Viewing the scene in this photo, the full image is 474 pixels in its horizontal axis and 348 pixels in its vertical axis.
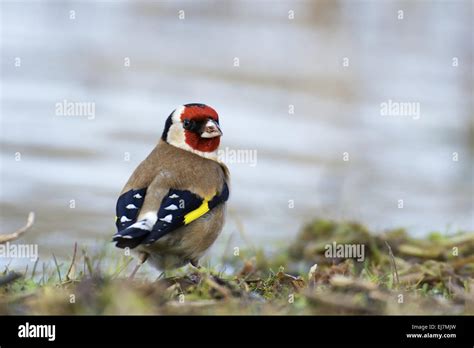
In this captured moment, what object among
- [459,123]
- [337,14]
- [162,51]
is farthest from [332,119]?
[337,14]

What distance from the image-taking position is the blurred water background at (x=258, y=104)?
38.8 ft

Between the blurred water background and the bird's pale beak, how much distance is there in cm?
120

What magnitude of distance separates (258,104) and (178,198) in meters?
9.42

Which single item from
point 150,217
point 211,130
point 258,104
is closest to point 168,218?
point 150,217

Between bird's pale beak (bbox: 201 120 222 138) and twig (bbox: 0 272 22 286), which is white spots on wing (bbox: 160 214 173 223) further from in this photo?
bird's pale beak (bbox: 201 120 222 138)

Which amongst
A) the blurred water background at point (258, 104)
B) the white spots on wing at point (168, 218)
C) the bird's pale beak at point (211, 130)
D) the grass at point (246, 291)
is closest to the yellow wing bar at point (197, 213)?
the white spots on wing at point (168, 218)

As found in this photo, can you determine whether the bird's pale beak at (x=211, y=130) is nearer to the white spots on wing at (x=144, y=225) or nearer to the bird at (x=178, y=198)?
the bird at (x=178, y=198)

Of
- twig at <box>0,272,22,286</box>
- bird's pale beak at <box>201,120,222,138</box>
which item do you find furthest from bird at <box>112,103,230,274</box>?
twig at <box>0,272,22,286</box>

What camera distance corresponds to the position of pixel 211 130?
7832mm

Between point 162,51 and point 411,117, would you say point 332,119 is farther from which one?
point 162,51

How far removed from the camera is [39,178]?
12.4 m

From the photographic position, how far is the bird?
6695mm

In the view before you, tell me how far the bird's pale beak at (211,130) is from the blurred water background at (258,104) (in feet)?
3.92

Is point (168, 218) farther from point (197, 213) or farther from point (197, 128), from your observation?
point (197, 128)
